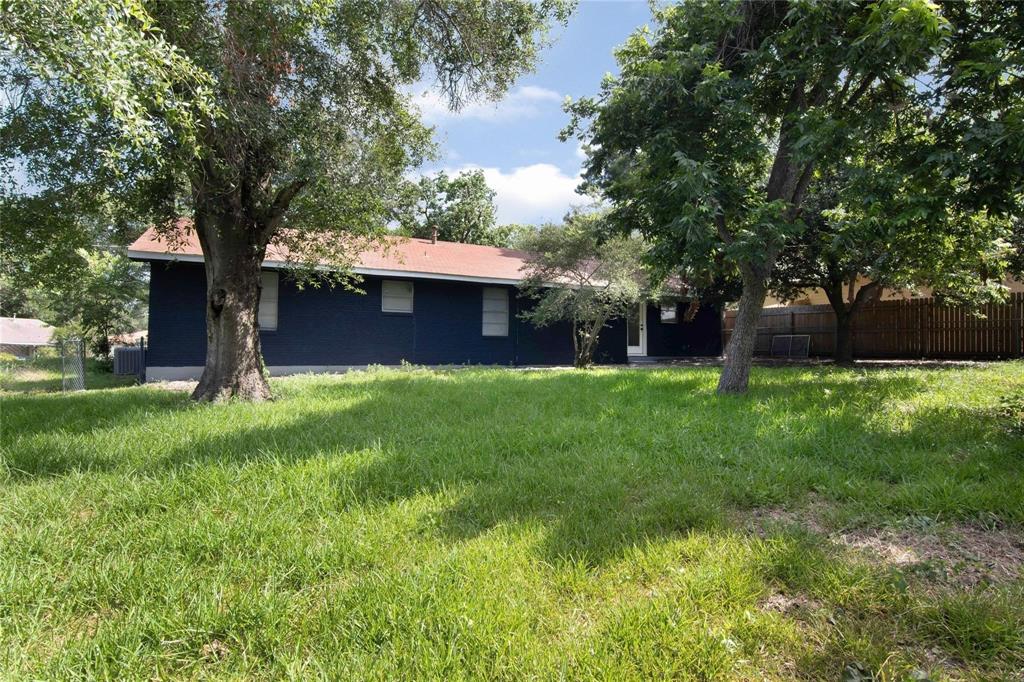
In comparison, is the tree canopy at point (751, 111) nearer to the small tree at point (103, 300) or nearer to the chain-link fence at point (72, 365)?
the chain-link fence at point (72, 365)

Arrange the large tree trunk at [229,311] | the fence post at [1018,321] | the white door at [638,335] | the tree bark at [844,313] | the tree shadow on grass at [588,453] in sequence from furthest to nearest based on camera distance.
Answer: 1. the white door at [638,335]
2. the tree bark at [844,313]
3. the fence post at [1018,321]
4. the large tree trunk at [229,311]
5. the tree shadow on grass at [588,453]

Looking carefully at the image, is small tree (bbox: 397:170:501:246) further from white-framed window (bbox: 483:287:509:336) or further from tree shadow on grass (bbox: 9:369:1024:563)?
tree shadow on grass (bbox: 9:369:1024:563)

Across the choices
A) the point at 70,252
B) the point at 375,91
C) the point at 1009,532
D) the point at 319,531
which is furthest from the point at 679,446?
the point at 70,252

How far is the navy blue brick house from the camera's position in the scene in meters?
11.7

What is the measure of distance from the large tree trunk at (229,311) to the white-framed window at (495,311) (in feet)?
27.1

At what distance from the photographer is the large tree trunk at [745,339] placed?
7.07m

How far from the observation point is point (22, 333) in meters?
28.9

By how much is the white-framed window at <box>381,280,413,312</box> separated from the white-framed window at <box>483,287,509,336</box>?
7.52ft

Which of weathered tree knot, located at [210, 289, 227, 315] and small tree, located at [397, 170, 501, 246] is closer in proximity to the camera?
weathered tree knot, located at [210, 289, 227, 315]

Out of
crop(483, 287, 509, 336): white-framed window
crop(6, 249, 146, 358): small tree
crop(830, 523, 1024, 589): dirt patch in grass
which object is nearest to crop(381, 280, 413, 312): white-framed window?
crop(483, 287, 509, 336): white-framed window

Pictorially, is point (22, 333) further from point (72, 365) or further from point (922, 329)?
point (922, 329)

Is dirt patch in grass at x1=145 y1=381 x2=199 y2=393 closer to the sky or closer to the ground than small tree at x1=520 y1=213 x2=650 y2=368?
closer to the ground

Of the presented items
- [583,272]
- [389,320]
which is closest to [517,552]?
[583,272]

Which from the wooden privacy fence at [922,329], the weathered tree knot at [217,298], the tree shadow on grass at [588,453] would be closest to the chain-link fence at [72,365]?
the tree shadow on grass at [588,453]
